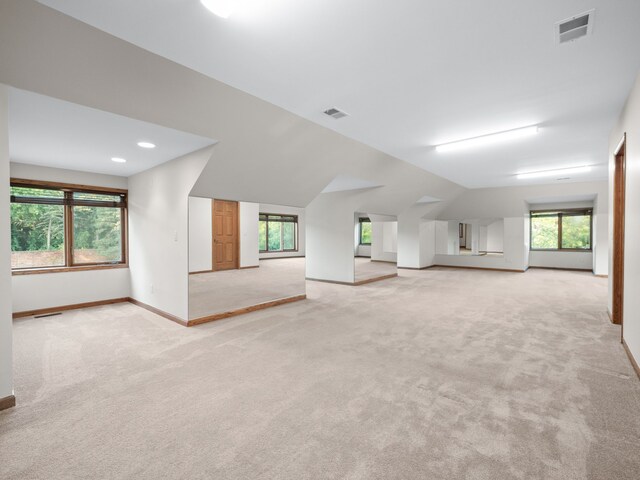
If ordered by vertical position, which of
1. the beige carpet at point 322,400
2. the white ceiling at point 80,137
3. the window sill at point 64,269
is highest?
the white ceiling at point 80,137

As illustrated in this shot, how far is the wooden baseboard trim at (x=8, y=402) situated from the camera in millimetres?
2168

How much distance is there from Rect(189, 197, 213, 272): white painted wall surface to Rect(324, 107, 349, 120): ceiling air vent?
2.15 meters

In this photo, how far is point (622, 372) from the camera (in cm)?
269

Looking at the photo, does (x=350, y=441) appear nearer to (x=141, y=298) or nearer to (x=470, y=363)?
(x=470, y=363)

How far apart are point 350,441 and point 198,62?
119 inches

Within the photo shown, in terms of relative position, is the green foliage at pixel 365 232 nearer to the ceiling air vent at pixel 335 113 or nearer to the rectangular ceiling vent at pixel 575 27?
the ceiling air vent at pixel 335 113

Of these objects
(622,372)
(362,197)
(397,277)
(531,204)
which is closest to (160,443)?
(622,372)

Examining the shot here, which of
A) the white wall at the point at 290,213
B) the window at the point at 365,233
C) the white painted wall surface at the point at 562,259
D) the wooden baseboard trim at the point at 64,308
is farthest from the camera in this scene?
the window at the point at 365,233

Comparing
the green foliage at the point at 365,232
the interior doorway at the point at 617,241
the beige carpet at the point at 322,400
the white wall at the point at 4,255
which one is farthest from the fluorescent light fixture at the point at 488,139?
the green foliage at the point at 365,232

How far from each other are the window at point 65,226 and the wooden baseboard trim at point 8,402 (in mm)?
3195

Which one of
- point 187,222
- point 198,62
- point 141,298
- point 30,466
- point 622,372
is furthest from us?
point 141,298

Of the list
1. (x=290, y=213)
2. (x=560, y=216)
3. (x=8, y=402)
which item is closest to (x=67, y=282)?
(x=8, y=402)

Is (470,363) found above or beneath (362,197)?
beneath

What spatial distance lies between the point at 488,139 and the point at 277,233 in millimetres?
8850
